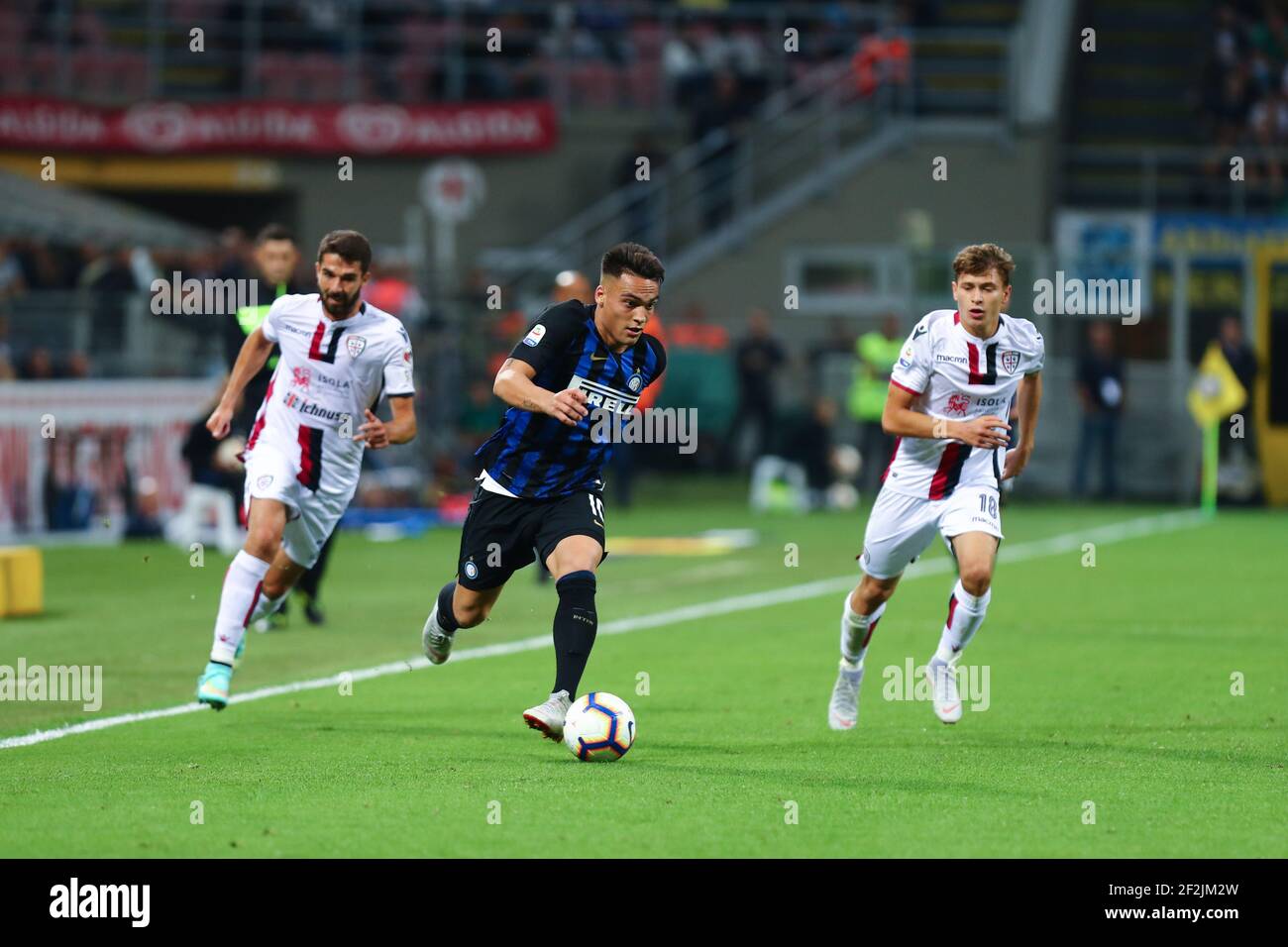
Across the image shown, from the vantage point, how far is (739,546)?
2003 cm

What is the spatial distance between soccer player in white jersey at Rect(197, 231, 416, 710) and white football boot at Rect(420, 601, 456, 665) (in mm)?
850

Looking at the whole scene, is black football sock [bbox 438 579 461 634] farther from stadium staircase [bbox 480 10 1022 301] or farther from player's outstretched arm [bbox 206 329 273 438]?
stadium staircase [bbox 480 10 1022 301]

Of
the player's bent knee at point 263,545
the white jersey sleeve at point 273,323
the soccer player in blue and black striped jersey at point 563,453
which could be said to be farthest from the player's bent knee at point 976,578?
the white jersey sleeve at point 273,323

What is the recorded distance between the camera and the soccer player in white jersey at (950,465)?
30.0 ft

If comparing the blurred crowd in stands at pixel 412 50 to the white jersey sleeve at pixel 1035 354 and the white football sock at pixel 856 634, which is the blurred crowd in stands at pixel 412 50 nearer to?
the white jersey sleeve at pixel 1035 354

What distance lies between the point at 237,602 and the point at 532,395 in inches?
85.5

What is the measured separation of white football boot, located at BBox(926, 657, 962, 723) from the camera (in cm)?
943

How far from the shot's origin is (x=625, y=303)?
8.63 m

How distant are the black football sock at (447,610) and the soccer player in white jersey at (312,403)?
2.57 feet

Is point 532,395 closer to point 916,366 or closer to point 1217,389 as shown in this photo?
point 916,366

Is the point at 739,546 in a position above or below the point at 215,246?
below
